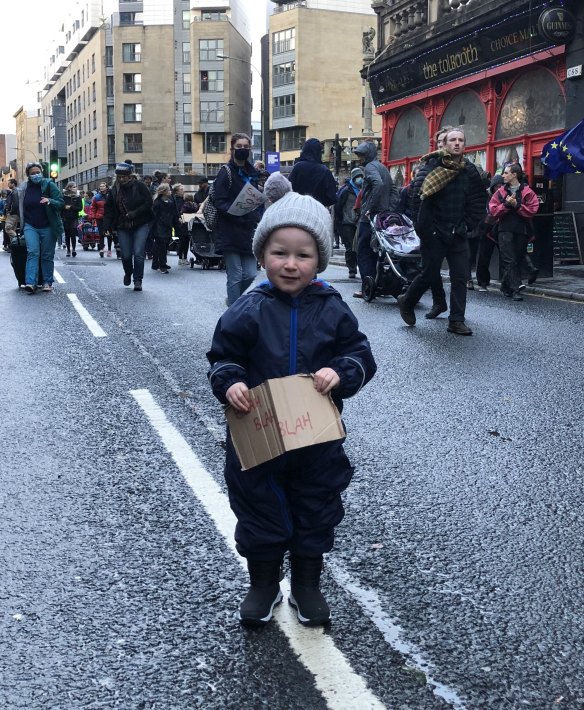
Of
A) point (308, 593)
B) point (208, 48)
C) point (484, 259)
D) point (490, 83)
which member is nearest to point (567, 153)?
point (484, 259)

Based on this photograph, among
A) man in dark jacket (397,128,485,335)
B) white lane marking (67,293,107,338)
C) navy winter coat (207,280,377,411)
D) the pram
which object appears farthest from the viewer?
the pram

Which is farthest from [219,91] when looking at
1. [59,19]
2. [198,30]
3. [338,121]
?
[59,19]

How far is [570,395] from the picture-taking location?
263 inches

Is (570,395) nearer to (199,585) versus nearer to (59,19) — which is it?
(199,585)

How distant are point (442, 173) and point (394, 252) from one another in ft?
8.05

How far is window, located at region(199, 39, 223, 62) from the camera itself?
311 feet

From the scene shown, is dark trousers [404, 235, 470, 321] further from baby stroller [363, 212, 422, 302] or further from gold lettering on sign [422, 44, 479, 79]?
gold lettering on sign [422, 44, 479, 79]

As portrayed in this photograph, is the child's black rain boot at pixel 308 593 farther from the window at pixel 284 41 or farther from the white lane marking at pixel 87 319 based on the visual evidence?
the window at pixel 284 41

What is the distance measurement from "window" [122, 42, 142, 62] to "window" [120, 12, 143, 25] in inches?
96.8

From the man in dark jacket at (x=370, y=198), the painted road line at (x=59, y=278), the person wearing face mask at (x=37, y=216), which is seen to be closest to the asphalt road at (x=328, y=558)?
the man in dark jacket at (x=370, y=198)

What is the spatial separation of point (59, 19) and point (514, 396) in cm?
13062

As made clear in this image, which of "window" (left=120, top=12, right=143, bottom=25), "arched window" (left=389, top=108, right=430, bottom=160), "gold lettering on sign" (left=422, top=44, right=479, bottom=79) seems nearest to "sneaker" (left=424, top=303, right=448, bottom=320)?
"gold lettering on sign" (left=422, top=44, right=479, bottom=79)

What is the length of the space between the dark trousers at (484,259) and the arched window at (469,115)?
1085cm

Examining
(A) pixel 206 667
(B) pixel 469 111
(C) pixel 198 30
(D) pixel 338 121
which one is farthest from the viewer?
(C) pixel 198 30
